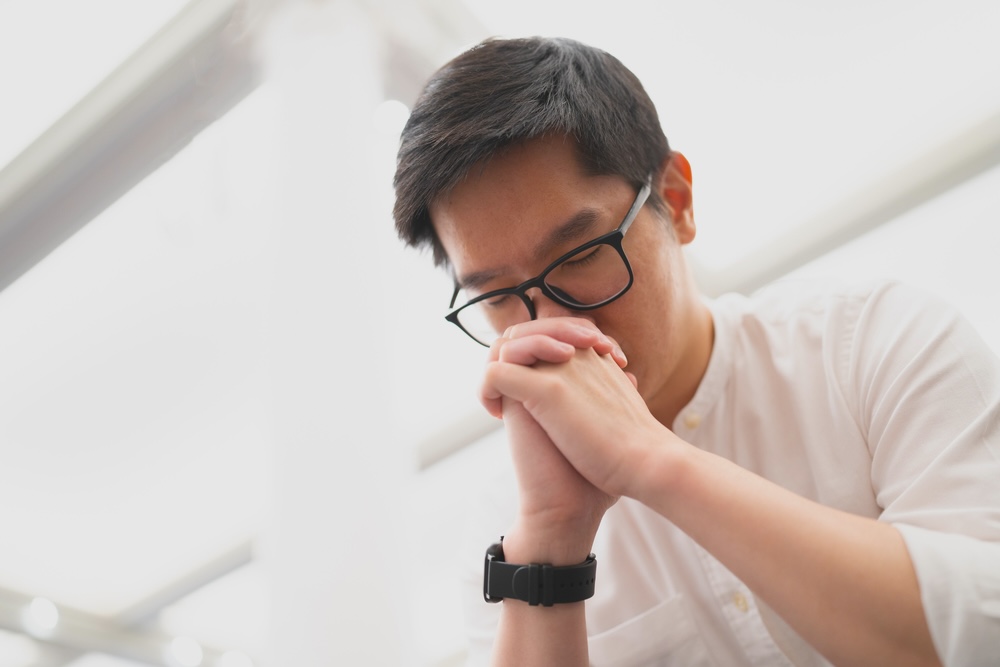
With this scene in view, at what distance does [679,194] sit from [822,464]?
0.63 meters

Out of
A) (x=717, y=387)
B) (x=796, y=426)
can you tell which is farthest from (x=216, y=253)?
(x=796, y=426)

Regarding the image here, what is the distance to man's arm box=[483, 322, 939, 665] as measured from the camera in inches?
37.8

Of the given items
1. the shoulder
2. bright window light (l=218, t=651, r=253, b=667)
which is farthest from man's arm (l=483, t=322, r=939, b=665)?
bright window light (l=218, t=651, r=253, b=667)

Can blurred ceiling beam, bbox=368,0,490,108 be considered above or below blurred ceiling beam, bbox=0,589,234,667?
above

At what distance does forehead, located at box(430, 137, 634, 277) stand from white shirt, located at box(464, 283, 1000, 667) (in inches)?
20.5

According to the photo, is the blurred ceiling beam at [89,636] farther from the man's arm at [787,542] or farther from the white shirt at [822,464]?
the man's arm at [787,542]

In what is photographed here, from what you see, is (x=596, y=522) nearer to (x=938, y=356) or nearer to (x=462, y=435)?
(x=938, y=356)

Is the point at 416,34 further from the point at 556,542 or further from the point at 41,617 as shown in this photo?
the point at 41,617

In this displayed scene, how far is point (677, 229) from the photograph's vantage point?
1.64 meters

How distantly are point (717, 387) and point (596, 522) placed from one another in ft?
1.74

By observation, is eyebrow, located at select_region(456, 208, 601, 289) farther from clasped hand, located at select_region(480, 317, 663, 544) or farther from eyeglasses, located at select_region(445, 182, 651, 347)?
clasped hand, located at select_region(480, 317, 663, 544)

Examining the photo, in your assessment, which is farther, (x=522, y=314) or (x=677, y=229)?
(x=677, y=229)

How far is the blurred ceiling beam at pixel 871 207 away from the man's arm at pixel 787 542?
2395 millimetres

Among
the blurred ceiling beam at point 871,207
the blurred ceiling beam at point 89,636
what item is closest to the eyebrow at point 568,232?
the blurred ceiling beam at point 871,207
